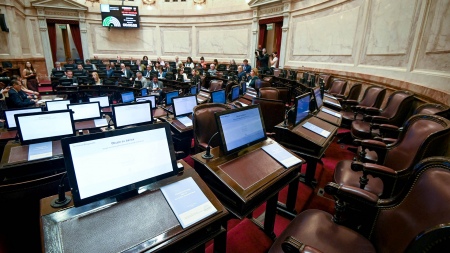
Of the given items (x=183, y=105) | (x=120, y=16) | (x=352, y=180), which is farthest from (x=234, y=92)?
(x=120, y=16)

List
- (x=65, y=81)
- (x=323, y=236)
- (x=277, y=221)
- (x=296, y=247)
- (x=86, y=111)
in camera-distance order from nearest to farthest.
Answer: (x=296, y=247) → (x=323, y=236) → (x=277, y=221) → (x=86, y=111) → (x=65, y=81)

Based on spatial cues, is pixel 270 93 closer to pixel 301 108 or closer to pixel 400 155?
pixel 301 108

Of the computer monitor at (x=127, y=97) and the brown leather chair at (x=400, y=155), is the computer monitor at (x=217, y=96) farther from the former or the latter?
the brown leather chair at (x=400, y=155)

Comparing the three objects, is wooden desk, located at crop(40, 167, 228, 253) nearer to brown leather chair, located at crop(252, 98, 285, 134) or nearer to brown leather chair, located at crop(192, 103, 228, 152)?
brown leather chair, located at crop(192, 103, 228, 152)

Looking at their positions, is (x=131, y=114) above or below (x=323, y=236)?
A: above

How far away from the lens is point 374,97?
4.00m

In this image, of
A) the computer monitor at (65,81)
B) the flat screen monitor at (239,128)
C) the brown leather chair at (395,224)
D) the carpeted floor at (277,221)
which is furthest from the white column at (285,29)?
the brown leather chair at (395,224)

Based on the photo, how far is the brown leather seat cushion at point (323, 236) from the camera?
1.27 metres

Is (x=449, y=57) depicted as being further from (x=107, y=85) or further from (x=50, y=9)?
(x=50, y=9)

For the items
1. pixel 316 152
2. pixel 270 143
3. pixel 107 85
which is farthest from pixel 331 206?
pixel 107 85

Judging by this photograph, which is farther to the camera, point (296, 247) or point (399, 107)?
point (399, 107)

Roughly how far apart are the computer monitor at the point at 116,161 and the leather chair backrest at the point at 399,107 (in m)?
3.27

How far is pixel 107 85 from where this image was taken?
7922 millimetres

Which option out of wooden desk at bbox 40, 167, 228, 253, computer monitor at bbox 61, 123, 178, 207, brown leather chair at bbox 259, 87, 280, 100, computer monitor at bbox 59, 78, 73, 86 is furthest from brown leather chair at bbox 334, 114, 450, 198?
computer monitor at bbox 59, 78, 73, 86
